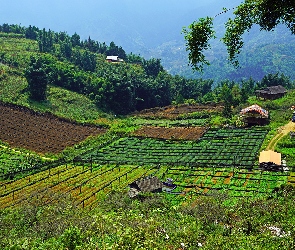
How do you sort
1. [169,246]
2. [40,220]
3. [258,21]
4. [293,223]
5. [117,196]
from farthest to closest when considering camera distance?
[117,196] → [40,220] → [293,223] → [169,246] → [258,21]

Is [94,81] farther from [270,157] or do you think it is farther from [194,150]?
[270,157]

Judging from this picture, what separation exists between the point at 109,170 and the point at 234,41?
36263 millimetres

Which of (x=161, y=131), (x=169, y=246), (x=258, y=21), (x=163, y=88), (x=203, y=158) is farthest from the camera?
(x=163, y=88)

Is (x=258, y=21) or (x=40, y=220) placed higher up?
(x=258, y=21)

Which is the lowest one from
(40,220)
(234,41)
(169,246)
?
(40,220)

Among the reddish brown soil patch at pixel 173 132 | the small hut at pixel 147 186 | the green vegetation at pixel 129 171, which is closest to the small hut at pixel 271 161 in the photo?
the green vegetation at pixel 129 171

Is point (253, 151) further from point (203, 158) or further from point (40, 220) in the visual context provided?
point (40, 220)

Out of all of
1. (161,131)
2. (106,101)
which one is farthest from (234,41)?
(106,101)

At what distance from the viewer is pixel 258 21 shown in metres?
10.8

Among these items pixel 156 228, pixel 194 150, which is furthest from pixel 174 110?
pixel 156 228

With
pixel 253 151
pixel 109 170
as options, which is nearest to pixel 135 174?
pixel 109 170

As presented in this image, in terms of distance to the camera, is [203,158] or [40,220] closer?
[40,220]

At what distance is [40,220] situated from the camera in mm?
24062

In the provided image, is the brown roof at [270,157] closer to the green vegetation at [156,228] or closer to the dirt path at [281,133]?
the dirt path at [281,133]
